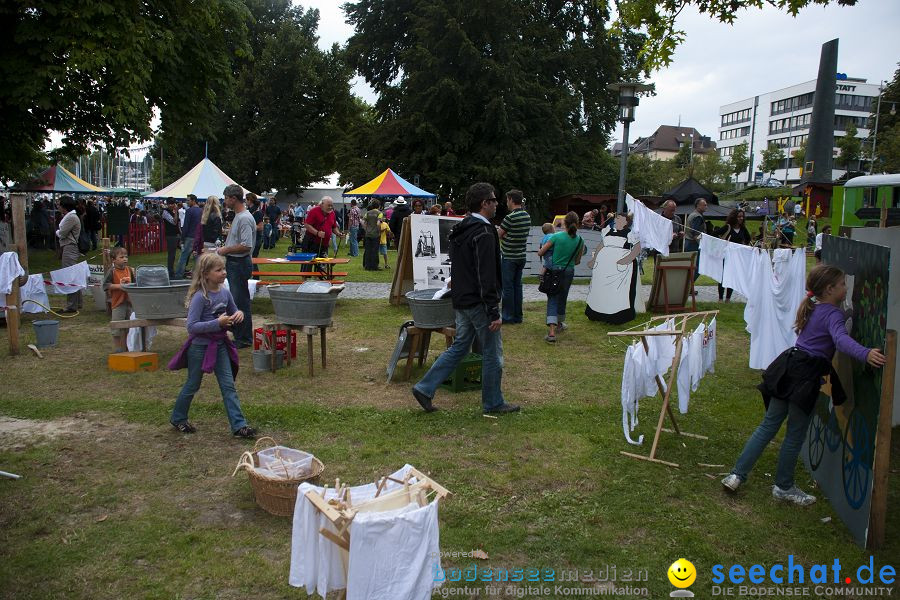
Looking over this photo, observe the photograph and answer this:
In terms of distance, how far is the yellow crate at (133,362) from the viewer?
7781mm

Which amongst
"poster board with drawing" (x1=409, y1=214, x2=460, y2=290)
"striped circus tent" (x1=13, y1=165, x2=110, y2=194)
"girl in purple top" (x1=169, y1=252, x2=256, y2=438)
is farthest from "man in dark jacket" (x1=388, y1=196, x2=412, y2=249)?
"girl in purple top" (x1=169, y1=252, x2=256, y2=438)

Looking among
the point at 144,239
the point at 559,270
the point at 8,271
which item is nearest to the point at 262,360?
the point at 8,271

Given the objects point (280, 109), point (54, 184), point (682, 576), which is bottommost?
point (682, 576)

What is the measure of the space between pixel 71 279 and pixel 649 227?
30.2ft

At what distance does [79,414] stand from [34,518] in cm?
221

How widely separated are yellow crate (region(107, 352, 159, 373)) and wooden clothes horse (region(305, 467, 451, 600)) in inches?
214

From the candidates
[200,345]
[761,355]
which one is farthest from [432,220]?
[200,345]

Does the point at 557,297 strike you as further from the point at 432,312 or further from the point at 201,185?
the point at 201,185

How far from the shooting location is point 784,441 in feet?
14.8

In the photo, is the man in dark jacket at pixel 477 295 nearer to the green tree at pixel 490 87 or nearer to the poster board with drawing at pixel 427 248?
the poster board with drawing at pixel 427 248

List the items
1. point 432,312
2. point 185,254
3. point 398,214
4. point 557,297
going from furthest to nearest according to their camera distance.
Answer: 1. point 398,214
2. point 185,254
3. point 557,297
4. point 432,312

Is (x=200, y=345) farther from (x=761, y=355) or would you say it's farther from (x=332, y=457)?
(x=761, y=355)

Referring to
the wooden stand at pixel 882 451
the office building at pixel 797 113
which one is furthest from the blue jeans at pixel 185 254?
the office building at pixel 797 113

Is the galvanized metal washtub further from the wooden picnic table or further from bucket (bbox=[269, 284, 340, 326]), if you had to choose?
the wooden picnic table
